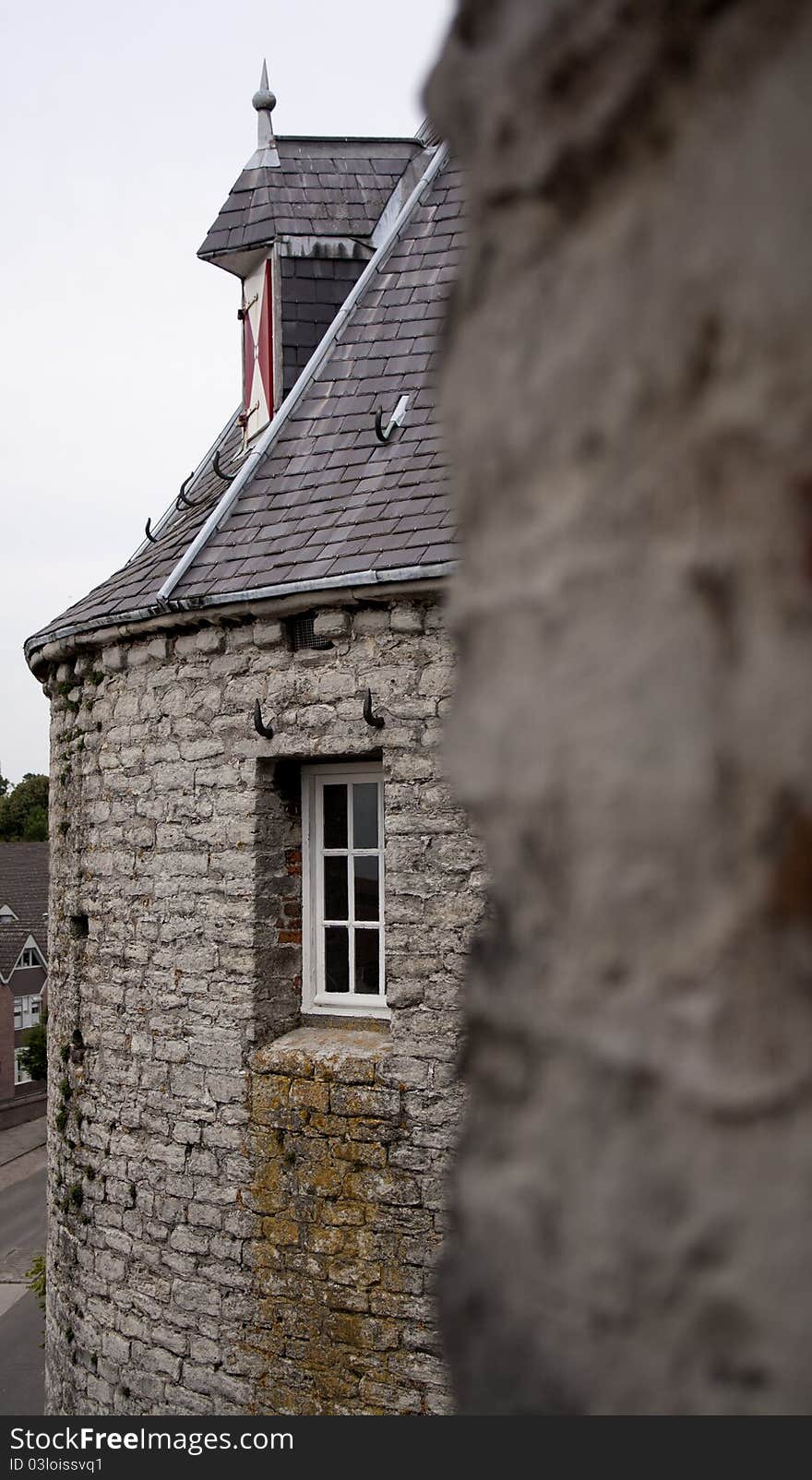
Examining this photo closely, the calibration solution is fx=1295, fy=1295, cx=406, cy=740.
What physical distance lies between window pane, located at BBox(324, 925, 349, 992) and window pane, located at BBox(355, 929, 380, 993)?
0.07 meters

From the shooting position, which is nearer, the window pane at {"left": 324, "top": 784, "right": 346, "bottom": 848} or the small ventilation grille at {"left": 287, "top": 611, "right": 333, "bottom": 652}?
the small ventilation grille at {"left": 287, "top": 611, "right": 333, "bottom": 652}

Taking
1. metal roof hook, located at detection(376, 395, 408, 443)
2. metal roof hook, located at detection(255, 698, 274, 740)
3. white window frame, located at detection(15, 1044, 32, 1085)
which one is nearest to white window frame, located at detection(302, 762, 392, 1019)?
metal roof hook, located at detection(255, 698, 274, 740)

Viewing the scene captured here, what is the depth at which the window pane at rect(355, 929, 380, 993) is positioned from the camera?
256 inches

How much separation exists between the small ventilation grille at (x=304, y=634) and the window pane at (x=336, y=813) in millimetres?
786

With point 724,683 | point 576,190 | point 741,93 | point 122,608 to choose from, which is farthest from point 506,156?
point 122,608

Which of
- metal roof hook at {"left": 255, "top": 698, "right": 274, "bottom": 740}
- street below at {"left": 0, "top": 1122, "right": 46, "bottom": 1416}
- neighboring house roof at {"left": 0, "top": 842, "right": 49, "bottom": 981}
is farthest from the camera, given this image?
neighboring house roof at {"left": 0, "top": 842, "right": 49, "bottom": 981}

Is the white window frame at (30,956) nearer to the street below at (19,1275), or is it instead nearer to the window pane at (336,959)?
the street below at (19,1275)

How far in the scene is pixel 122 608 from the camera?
22.7 ft

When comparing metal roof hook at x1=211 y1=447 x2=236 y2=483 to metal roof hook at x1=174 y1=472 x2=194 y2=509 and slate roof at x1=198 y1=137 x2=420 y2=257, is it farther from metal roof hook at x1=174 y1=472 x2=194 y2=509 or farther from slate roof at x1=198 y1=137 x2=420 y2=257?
slate roof at x1=198 y1=137 x2=420 y2=257

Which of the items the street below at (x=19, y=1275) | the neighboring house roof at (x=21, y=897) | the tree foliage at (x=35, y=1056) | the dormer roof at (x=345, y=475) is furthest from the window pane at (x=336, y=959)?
the neighboring house roof at (x=21, y=897)

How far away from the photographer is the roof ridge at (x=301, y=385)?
682 cm

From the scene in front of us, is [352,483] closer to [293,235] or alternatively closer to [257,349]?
[257,349]

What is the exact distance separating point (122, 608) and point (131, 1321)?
3.76 metres

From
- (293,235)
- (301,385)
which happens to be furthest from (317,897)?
(293,235)
